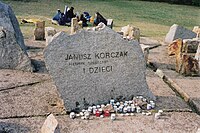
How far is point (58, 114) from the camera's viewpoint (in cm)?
420

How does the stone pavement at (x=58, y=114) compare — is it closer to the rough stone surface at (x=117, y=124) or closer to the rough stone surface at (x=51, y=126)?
the rough stone surface at (x=117, y=124)

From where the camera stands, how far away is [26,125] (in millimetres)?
3873

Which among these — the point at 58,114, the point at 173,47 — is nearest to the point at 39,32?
the point at 173,47

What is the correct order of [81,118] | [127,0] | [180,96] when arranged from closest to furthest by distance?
[81,118], [180,96], [127,0]

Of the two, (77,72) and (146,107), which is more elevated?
(77,72)

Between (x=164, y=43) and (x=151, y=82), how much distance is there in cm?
270

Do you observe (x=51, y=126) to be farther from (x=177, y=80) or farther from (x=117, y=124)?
(x=177, y=80)

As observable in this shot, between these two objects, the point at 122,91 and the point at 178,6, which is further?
the point at 178,6

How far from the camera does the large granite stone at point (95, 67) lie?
4.29 meters

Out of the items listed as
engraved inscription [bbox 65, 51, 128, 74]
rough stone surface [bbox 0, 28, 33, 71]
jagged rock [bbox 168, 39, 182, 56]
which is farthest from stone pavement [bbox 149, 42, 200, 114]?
rough stone surface [bbox 0, 28, 33, 71]

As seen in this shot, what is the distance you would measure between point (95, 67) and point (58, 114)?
0.69 metres

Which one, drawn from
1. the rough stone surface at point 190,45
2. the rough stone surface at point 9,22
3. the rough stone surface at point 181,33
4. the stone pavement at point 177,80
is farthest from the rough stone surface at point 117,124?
the rough stone surface at point 181,33

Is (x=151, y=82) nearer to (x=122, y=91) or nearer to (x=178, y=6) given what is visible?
(x=122, y=91)

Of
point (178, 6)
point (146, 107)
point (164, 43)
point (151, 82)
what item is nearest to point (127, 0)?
point (178, 6)
